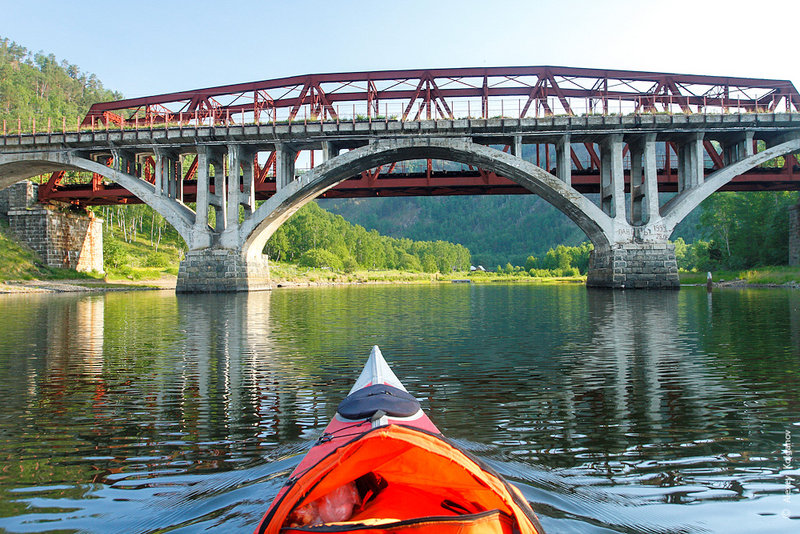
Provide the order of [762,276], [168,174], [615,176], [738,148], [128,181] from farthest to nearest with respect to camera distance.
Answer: [762,276], [168,174], [128,181], [738,148], [615,176]

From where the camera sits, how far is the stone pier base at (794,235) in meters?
44.5

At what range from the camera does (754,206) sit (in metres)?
54.4

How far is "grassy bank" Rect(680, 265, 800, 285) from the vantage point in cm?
4083

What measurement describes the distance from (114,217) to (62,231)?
138ft

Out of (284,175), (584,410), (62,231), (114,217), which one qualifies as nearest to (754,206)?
(284,175)

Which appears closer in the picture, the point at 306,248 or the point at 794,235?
the point at 794,235

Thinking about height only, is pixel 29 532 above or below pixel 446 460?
below

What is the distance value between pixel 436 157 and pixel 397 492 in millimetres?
35248

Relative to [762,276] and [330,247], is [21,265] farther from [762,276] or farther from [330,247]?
[762,276]

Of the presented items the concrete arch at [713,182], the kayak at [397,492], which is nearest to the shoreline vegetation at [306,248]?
the concrete arch at [713,182]

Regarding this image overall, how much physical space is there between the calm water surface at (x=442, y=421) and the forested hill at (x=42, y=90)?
9631cm

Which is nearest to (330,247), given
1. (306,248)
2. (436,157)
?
(306,248)

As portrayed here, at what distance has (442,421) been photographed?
6035mm

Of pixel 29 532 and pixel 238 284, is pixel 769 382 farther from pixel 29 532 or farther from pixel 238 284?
pixel 238 284
